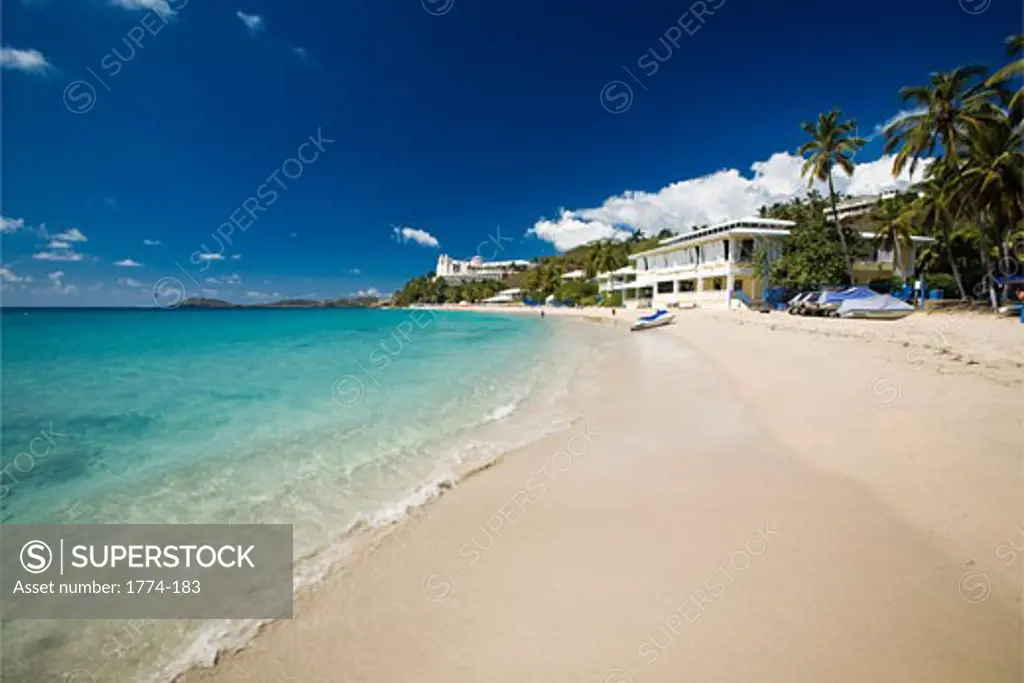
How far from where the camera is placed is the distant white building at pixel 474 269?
534 feet

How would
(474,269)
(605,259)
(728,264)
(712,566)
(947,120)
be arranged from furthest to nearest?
(474,269)
(605,259)
(728,264)
(947,120)
(712,566)

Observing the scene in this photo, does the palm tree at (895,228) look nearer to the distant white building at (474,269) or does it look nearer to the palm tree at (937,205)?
the palm tree at (937,205)

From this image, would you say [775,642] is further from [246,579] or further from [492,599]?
[246,579]

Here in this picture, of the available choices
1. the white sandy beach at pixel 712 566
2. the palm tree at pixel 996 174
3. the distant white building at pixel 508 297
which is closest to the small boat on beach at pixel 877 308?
the palm tree at pixel 996 174

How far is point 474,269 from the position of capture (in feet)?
598

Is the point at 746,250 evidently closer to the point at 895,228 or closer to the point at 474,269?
the point at 895,228

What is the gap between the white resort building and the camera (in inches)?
1383

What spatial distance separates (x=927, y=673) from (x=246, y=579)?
4532mm

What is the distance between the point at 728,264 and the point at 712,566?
122 ft

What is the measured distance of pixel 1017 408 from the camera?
5.47m

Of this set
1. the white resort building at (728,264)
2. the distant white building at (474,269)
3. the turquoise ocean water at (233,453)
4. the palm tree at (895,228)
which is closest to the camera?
the turquoise ocean water at (233,453)

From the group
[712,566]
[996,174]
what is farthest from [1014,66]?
[712,566]

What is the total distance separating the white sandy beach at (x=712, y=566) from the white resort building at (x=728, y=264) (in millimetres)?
31982

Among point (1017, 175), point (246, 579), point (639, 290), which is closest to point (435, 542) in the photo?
point (246, 579)
